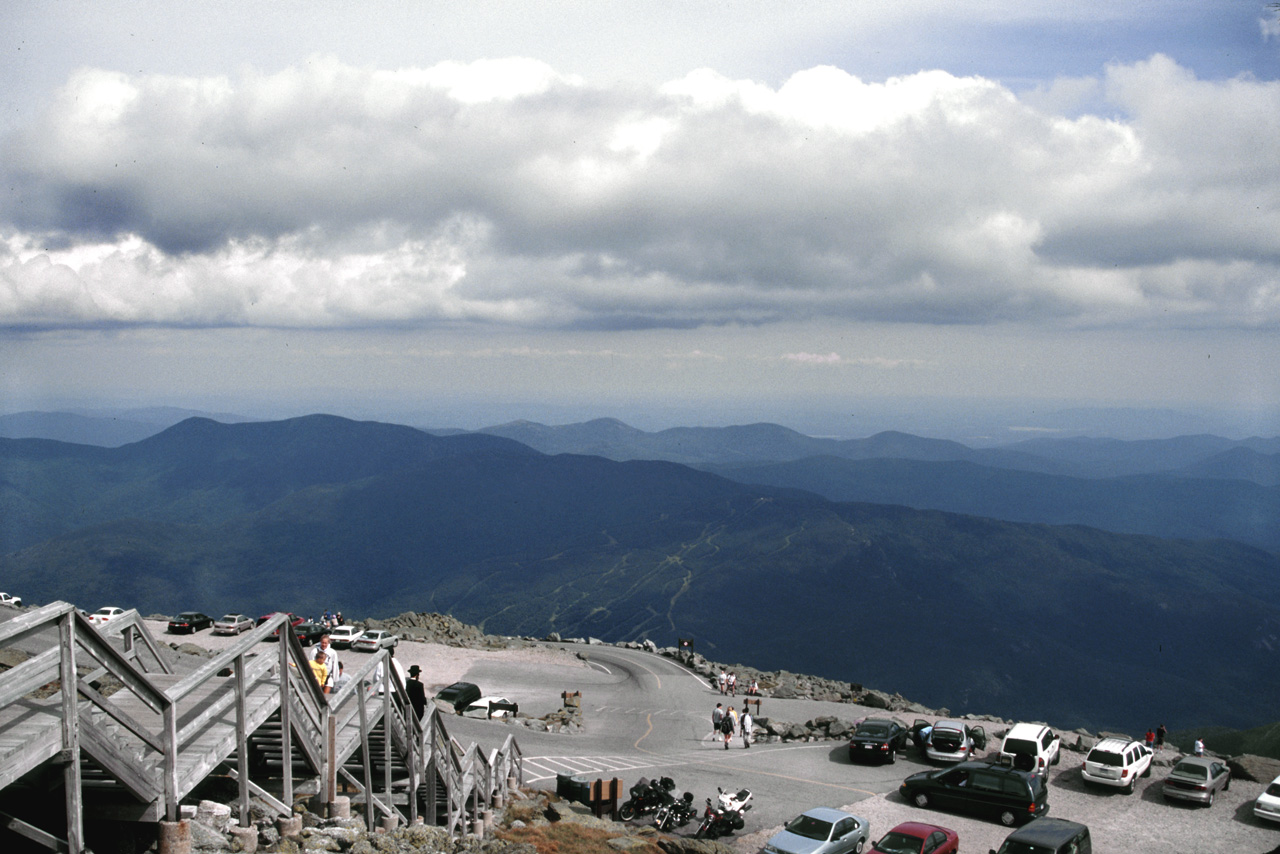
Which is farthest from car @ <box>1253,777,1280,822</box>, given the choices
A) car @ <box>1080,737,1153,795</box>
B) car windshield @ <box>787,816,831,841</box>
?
car windshield @ <box>787,816,831,841</box>

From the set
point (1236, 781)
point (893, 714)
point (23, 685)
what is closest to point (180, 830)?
point (23, 685)

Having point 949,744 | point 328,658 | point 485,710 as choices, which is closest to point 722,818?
point 949,744

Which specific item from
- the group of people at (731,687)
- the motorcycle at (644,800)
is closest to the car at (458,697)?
the group of people at (731,687)

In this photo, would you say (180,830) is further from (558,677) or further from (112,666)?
(558,677)

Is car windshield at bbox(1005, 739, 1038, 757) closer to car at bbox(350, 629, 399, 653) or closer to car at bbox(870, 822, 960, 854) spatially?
car at bbox(870, 822, 960, 854)

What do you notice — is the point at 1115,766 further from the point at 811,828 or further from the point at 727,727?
the point at 727,727
